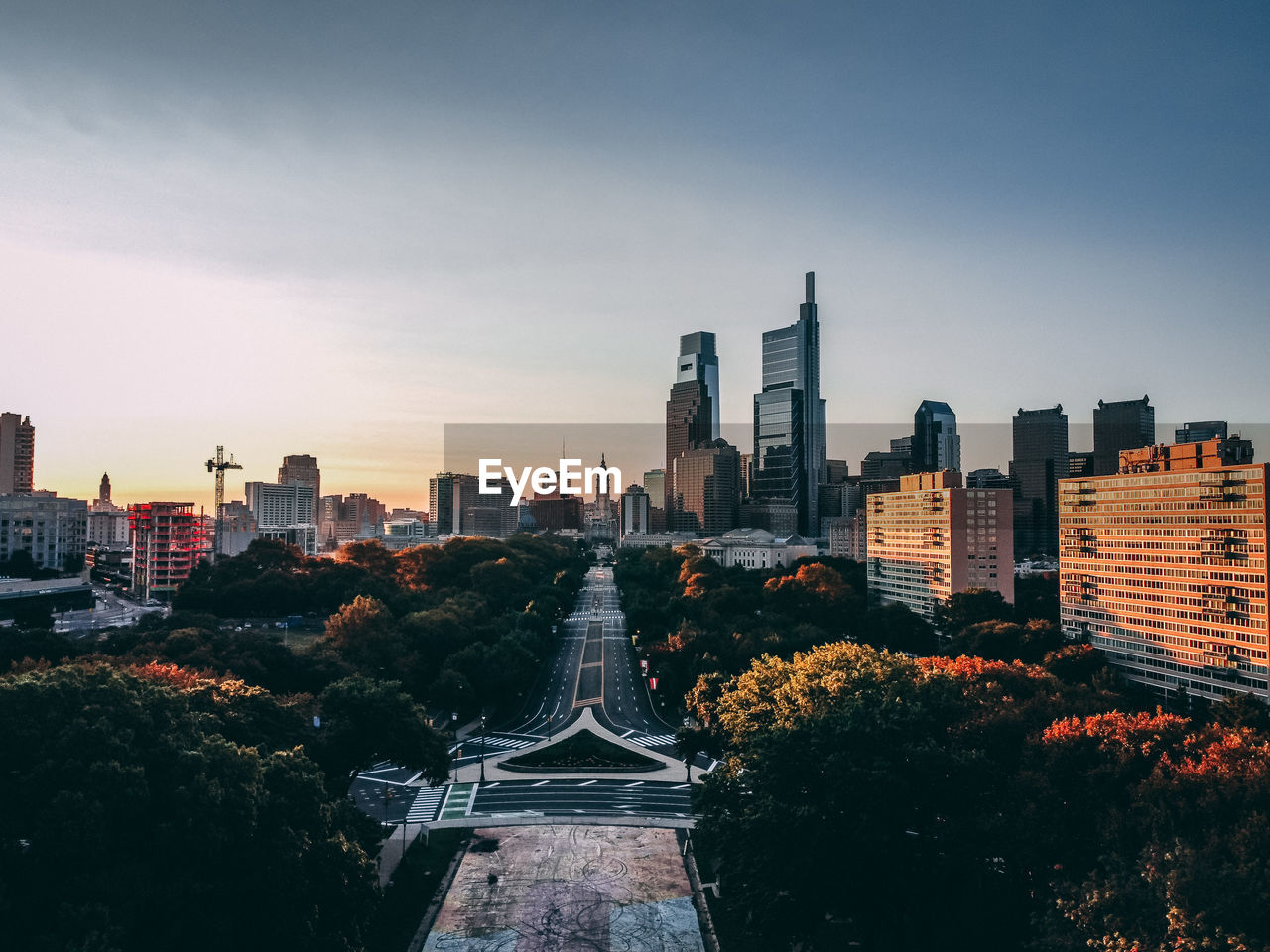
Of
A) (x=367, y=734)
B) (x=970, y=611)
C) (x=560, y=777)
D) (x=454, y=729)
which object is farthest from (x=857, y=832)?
(x=970, y=611)

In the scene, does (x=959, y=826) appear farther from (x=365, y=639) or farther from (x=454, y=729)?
(x=365, y=639)

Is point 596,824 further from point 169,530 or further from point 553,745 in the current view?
point 169,530

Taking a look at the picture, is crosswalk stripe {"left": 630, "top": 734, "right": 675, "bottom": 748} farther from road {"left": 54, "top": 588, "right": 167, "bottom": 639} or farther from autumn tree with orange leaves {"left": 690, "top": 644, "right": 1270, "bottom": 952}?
road {"left": 54, "top": 588, "right": 167, "bottom": 639}

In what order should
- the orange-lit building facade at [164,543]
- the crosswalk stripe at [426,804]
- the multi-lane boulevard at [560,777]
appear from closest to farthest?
the crosswalk stripe at [426,804], the multi-lane boulevard at [560,777], the orange-lit building facade at [164,543]

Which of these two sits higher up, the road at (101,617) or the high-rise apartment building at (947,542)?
the high-rise apartment building at (947,542)

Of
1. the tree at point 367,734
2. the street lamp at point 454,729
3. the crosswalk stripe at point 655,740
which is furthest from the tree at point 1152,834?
the street lamp at point 454,729

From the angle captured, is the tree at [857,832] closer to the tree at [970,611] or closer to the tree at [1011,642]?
the tree at [1011,642]

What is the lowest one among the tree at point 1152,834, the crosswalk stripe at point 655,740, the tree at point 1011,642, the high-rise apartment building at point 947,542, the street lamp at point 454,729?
the crosswalk stripe at point 655,740
